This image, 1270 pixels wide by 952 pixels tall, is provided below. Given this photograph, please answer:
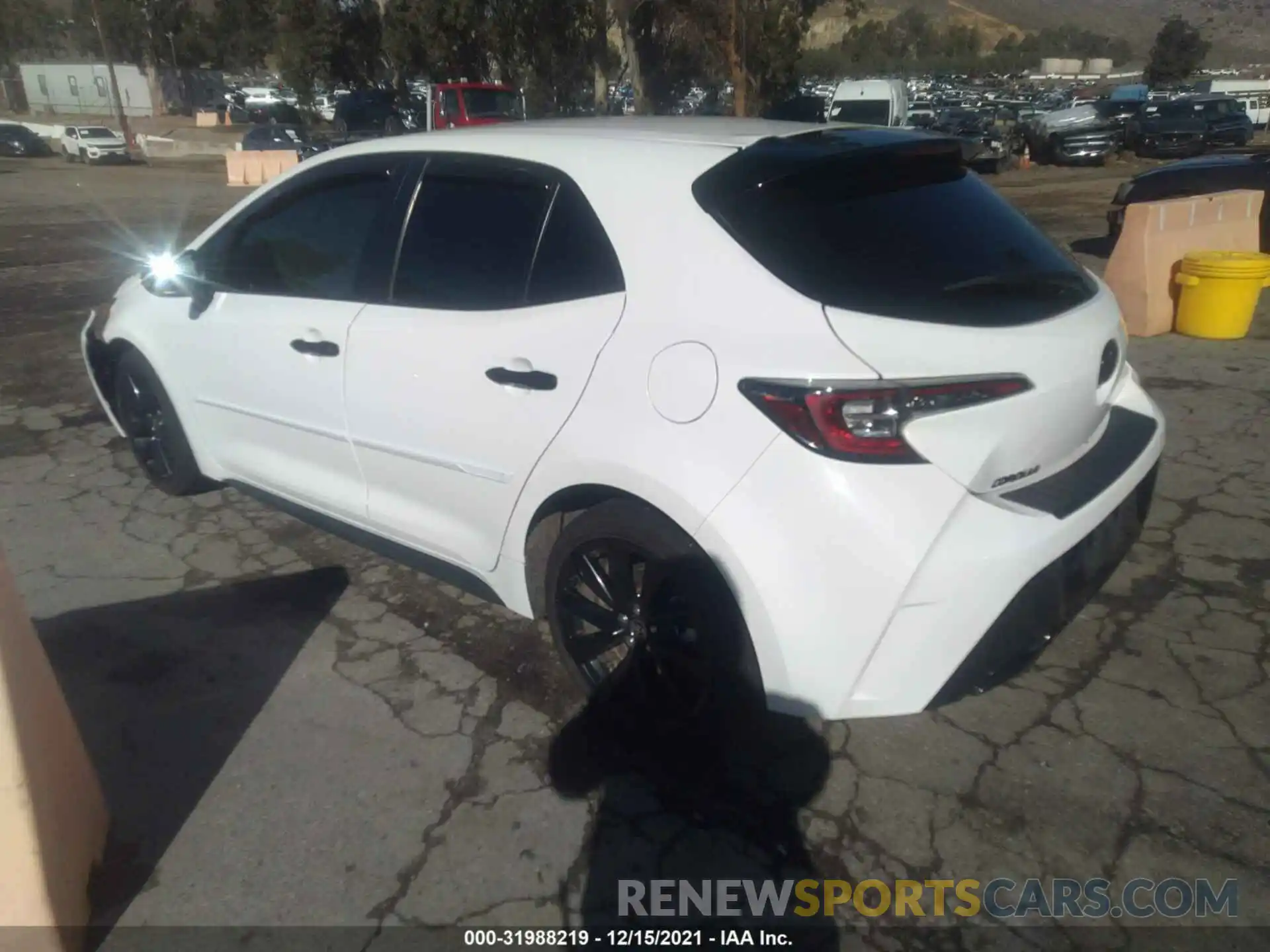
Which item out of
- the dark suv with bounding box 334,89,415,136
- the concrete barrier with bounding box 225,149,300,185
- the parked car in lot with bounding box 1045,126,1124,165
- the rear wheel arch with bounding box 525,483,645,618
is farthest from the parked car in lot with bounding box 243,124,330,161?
the rear wheel arch with bounding box 525,483,645,618

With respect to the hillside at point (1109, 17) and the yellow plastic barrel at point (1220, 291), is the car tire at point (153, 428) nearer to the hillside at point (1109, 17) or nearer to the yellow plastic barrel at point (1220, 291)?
→ the yellow plastic barrel at point (1220, 291)

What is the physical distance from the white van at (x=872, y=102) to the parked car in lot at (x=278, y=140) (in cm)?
1321

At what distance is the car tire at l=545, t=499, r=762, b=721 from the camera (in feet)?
8.33

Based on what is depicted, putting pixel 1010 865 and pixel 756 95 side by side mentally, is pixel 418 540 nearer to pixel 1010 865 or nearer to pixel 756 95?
pixel 1010 865

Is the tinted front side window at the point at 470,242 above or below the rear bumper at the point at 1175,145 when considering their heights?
above

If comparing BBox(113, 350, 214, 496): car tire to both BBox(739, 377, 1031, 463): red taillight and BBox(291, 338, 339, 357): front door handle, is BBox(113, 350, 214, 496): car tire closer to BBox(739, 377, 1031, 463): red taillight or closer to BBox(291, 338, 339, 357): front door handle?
BBox(291, 338, 339, 357): front door handle

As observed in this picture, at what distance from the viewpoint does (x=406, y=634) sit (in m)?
3.58

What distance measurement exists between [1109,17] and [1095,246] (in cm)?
15180

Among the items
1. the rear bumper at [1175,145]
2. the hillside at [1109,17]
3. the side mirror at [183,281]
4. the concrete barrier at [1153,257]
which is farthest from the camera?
the hillside at [1109,17]

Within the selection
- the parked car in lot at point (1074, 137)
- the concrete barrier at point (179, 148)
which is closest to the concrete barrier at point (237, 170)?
the concrete barrier at point (179, 148)

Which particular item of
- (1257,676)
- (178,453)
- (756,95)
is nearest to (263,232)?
(178,453)

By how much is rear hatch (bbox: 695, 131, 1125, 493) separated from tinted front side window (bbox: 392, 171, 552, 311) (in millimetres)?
605

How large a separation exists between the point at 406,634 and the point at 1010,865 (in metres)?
2.11
